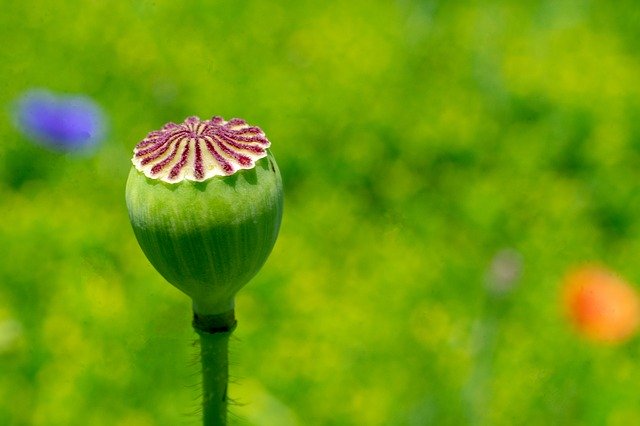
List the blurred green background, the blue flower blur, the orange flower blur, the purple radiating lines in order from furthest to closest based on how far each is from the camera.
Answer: the blue flower blur → the blurred green background → the orange flower blur → the purple radiating lines

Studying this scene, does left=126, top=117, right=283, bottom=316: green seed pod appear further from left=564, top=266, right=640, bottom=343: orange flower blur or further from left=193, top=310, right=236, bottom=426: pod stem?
left=564, top=266, right=640, bottom=343: orange flower blur

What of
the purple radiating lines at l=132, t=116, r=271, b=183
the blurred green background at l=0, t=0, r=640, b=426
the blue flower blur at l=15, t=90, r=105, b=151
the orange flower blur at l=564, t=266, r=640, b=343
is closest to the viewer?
the purple radiating lines at l=132, t=116, r=271, b=183

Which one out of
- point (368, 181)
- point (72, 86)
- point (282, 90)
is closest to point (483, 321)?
point (368, 181)

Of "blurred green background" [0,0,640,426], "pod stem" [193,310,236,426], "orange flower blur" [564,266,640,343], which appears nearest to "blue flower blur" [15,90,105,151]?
"blurred green background" [0,0,640,426]

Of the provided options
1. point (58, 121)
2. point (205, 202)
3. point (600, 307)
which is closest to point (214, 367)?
point (205, 202)

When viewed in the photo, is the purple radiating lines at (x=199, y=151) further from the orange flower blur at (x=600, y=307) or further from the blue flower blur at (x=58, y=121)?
the blue flower blur at (x=58, y=121)
